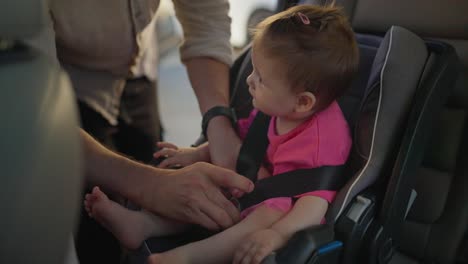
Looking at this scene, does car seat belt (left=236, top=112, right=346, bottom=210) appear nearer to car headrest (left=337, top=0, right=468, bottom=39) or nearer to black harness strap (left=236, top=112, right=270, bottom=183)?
black harness strap (left=236, top=112, right=270, bottom=183)

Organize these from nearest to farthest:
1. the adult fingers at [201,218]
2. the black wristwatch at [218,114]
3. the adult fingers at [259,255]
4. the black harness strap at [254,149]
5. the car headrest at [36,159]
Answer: the car headrest at [36,159] → the adult fingers at [259,255] → the adult fingers at [201,218] → the black harness strap at [254,149] → the black wristwatch at [218,114]

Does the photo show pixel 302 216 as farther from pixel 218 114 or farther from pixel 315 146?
pixel 218 114

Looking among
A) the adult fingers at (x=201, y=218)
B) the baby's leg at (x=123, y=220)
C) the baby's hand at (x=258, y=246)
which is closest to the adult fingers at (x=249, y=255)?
the baby's hand at (x=258, y=246)

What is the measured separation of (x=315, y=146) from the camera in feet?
3.49

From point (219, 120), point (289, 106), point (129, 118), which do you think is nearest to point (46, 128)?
point (289, 106)

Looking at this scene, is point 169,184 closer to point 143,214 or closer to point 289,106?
point 143,214

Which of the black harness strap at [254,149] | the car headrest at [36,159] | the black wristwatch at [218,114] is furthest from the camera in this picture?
the black wristwatch at [218,114]

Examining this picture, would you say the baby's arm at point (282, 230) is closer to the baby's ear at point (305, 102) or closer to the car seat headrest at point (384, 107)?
the car seat headrest at point (384, 107)

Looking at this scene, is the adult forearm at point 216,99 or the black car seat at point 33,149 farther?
the adult forearm at point 216,99

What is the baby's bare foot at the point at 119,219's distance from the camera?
41.6 inches

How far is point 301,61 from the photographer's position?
1.03 metres

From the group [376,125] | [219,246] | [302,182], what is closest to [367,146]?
[376,125]

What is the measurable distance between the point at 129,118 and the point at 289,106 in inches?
23.9

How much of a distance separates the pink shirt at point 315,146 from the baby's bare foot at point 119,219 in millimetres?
225
